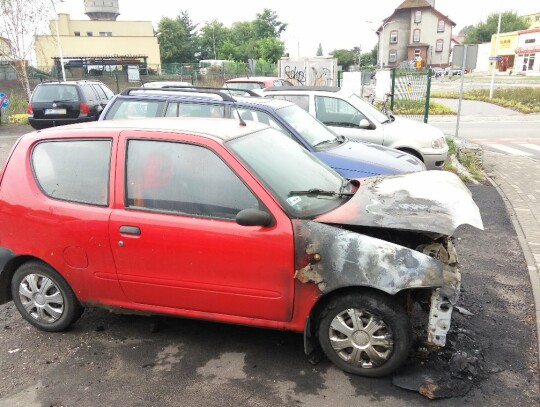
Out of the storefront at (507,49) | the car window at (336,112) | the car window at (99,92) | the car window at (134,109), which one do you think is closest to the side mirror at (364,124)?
the car window at (336,112)

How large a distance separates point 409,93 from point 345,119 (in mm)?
7966

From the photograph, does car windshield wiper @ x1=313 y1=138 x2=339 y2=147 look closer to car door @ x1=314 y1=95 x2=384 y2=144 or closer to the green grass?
car door @ x1=314 y1=95 x2=384 y2=144

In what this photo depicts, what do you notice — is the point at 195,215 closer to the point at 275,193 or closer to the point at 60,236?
the point at 275,193

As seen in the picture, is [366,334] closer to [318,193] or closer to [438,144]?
[318,193]

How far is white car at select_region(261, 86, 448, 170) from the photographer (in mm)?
8516

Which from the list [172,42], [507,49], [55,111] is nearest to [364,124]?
[55,111]

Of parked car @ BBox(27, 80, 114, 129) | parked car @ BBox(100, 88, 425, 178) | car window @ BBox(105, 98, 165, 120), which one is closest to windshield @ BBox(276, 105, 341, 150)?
parked car @ BBox(100, 88, 425, 178)

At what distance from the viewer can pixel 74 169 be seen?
3.74 metres

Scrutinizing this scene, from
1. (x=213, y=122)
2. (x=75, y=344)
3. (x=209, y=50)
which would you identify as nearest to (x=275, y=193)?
(x=213, y=122)

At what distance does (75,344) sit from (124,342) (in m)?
0.39

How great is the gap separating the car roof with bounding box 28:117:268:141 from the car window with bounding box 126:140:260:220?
16 centimetres

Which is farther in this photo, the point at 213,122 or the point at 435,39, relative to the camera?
the point at 435,39

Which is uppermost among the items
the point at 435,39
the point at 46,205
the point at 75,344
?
the point at 435,39

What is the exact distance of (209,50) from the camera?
A: 80.6 m
